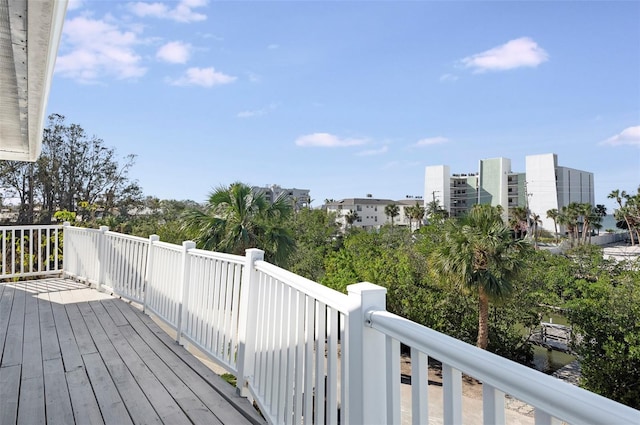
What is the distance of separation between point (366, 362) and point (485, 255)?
11619 mm

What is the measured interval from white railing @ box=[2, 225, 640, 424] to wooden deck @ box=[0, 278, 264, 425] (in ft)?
0.66

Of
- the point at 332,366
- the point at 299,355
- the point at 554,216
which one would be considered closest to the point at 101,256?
the point at 299,355

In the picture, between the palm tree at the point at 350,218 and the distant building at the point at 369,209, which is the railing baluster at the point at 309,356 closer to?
the palm tree at the point at 350,218

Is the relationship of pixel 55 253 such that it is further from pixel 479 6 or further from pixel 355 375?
pixel 479 6

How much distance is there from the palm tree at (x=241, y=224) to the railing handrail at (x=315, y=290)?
24.6ft

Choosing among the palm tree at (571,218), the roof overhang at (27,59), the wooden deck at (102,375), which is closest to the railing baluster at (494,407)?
the wooden deck at (102,375)

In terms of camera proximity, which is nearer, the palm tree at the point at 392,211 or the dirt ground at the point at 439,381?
the dirt ground at the point at 439,381

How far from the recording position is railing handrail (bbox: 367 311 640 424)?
62 cm

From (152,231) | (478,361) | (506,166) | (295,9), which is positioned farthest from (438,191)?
(478,361)

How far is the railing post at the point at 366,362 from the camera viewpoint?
1.29 metres

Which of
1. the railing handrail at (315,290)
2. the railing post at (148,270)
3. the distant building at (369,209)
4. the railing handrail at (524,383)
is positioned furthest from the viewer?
the distant building at (369,209)

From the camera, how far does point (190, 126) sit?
2634 cm

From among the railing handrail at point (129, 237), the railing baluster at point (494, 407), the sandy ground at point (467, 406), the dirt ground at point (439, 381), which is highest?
the railing handrail at point (129, 237)

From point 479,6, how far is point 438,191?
49.5m
